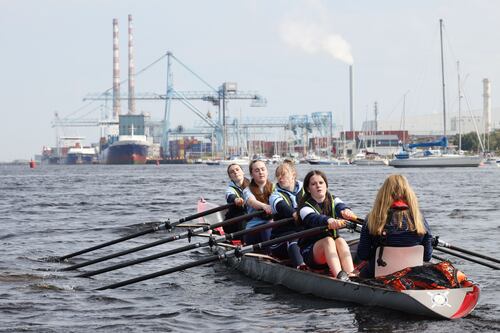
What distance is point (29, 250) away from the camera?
17.3 metres

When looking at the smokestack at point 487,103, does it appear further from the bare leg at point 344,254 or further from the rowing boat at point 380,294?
the bare leg at point 344,254

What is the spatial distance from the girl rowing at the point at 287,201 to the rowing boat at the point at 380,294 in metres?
0.20

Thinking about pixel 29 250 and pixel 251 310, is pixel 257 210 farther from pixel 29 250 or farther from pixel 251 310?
pixel 29 250

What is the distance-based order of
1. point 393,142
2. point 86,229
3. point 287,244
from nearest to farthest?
point 287,244
point 86,229
point 393,142

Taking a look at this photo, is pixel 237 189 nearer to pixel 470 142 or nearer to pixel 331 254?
pixel 331 254

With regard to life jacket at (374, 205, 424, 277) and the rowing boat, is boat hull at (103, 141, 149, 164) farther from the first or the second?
life jacket at (374, 205, 424, 277)

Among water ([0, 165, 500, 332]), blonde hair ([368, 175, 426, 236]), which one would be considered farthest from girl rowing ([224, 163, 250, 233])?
blonde hair ([368, 175, 426, 236])

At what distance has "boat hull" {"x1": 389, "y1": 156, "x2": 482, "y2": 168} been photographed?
78.8 m

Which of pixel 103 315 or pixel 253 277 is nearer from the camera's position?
pixel 103 315

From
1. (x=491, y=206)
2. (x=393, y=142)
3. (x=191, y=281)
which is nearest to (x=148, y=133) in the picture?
(x=393, y=142)

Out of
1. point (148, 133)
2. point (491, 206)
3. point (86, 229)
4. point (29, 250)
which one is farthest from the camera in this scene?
point (148, 133)

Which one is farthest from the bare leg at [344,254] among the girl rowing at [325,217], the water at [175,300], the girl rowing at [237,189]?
the girl rowing at [237,189]

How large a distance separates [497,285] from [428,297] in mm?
3312

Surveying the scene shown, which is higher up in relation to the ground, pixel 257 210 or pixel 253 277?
pixel 257 210
